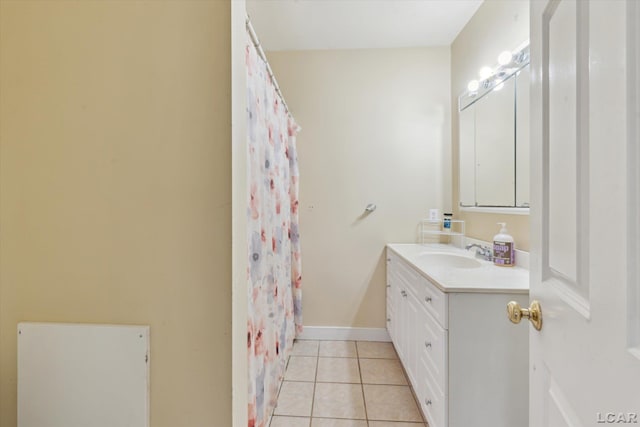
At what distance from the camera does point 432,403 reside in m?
1.27

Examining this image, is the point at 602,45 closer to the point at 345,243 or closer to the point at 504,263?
the point at 504,263

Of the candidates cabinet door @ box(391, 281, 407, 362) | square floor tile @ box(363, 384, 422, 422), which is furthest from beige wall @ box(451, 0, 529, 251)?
square floor tile @ box(363, 384, 422, 422)

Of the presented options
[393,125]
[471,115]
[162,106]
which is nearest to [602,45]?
[162,106]

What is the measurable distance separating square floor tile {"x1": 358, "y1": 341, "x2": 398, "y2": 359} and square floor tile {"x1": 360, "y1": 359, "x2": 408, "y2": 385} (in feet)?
0.19

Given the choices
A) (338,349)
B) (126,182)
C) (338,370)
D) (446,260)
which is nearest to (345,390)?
(338,370)

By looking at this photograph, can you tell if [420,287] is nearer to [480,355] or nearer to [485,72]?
[480,355]

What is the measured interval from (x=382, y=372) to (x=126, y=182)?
1.97 m

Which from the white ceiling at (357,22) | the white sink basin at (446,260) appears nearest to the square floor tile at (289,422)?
the white sink basin at (446,260)

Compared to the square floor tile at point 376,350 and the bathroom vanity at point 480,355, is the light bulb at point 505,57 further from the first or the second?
the square floor tile at point 376,350

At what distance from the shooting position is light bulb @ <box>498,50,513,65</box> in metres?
1.57

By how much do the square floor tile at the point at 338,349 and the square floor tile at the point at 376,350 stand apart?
0.21 feet

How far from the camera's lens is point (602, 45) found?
0.40 metres

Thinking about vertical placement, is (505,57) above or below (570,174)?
above

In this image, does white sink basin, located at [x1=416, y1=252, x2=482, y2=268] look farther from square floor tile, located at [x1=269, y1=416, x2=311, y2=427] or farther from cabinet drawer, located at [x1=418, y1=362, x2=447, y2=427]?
square floor tile, located at [x1=269, y1=416, x2=311, y2=427]
